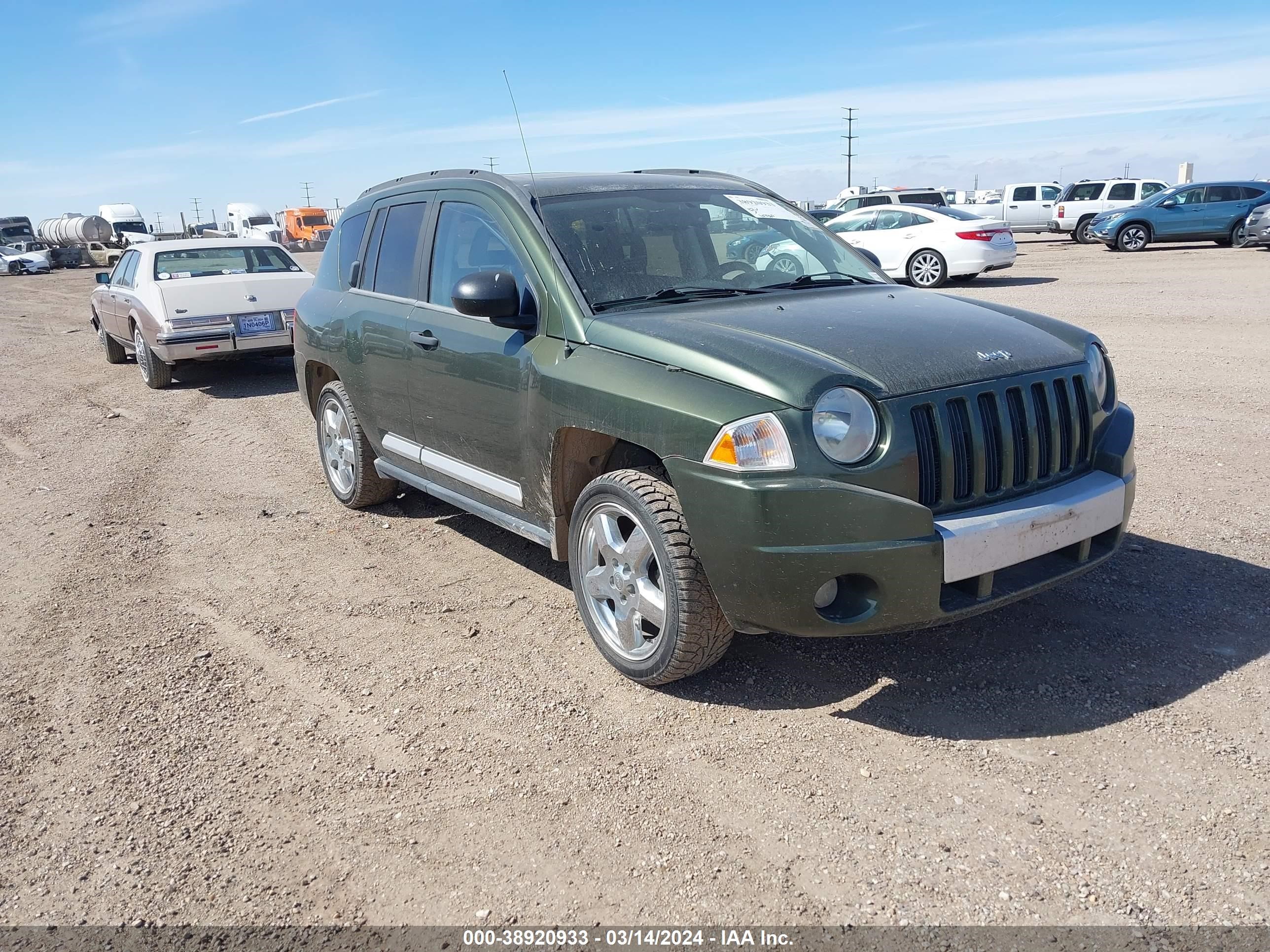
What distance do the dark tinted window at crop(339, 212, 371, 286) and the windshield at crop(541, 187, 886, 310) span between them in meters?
1.74

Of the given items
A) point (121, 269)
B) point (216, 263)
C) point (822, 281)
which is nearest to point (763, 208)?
point (822, 281)

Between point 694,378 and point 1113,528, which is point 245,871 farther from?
point 1113,528

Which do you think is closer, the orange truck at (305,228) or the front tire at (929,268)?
the front tire at (929,268)

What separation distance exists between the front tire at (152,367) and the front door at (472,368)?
24.7 ft

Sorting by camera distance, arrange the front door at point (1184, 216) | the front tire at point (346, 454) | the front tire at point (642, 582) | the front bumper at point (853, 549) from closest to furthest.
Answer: the front bumper at point (853, 549) → the front tire at point (642, 582) → the front tire at point (346, 454) → the front door at point (1184, 216)

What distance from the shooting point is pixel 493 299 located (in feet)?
13.1

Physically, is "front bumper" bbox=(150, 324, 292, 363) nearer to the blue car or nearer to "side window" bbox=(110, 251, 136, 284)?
"side window" bbox=(110, 251, 136, 284)

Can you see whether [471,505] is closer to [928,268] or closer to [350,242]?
[350,242]

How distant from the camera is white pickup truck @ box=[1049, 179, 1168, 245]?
100 ft

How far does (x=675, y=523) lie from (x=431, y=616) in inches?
63.0

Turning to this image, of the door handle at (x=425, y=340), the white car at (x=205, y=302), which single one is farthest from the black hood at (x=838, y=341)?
the white car at (x=205, y=302)

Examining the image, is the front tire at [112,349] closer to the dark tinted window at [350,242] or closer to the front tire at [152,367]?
the front tire at [152,367]

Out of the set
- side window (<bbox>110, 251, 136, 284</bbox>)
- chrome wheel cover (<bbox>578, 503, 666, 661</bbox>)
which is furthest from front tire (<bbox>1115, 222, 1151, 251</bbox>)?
chrome wheel cover (<bbox>578, 503, 666, 661</bbox>)

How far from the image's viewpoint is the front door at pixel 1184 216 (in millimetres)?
24828
